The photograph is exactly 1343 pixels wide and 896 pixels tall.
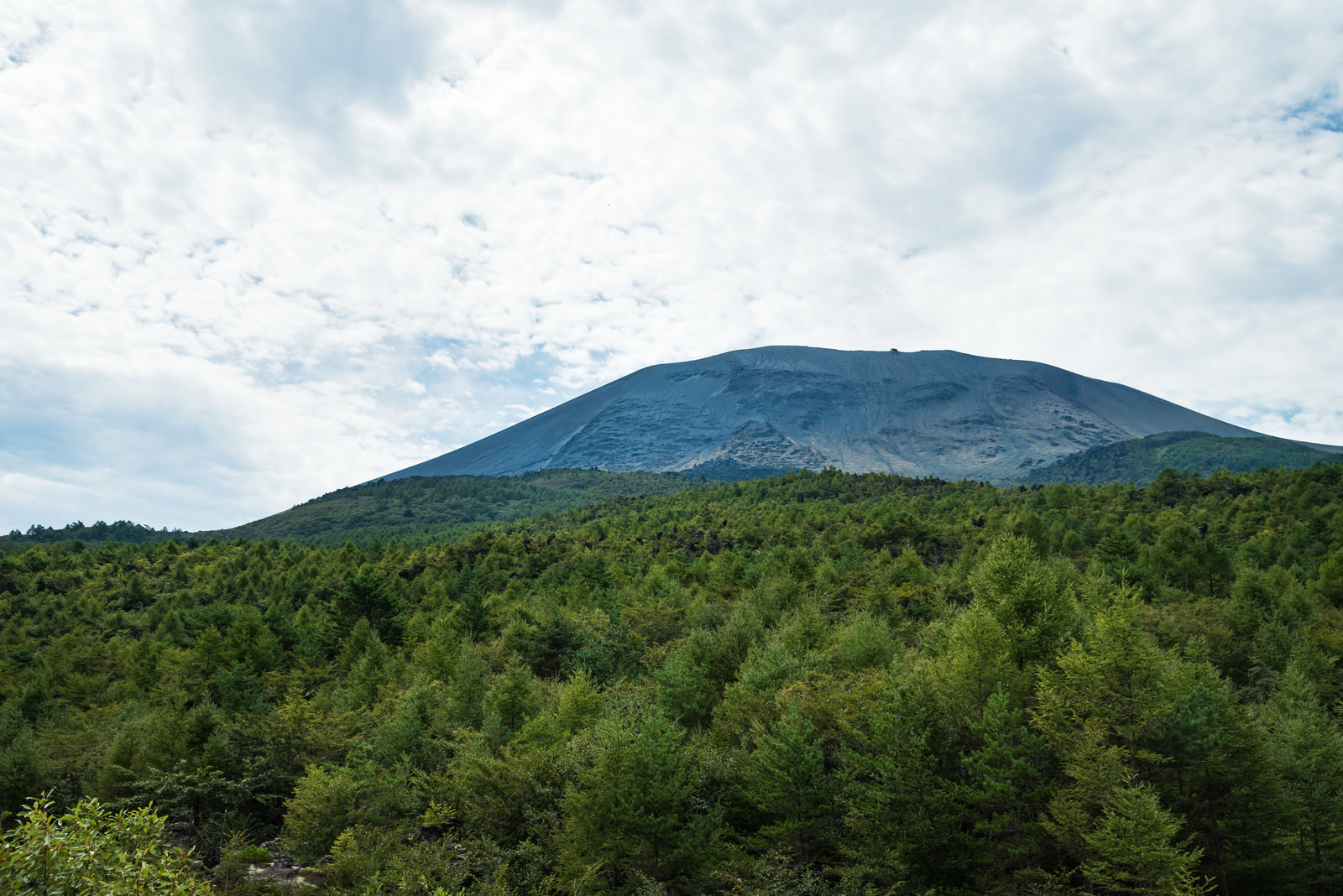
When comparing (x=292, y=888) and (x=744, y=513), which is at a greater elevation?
(x=744, y=513)

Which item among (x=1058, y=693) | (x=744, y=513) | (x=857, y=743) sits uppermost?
(x=744, y=513)

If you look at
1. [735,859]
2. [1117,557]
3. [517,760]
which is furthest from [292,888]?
[1117,557]

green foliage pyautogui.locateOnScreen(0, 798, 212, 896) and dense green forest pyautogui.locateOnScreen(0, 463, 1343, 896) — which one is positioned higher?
green foliage pyautogui.locateOnScreen(0, 798, 212, 896)

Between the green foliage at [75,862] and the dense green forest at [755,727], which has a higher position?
the green foliage at [75,862]

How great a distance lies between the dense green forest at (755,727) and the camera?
22.1 m

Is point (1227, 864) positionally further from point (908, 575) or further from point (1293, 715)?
point (908, 575)

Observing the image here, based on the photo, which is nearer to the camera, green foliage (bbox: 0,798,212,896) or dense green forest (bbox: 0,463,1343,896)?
green foliage (bbox: 0,798,212,896)

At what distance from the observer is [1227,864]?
22.2 metres

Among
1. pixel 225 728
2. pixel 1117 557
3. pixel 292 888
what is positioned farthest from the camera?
pixel 1117 557

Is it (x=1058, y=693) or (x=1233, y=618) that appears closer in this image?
(x=1058, y=693)

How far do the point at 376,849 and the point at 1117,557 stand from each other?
58.5 meters

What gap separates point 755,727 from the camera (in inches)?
1054

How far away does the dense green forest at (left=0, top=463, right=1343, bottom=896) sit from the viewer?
2208cm

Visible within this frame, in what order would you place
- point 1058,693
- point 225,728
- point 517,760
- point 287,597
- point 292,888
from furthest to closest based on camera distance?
1. point 287,597
2. point 225,728
3. point 292,888
4. point 517,760
5. point 1058,693
